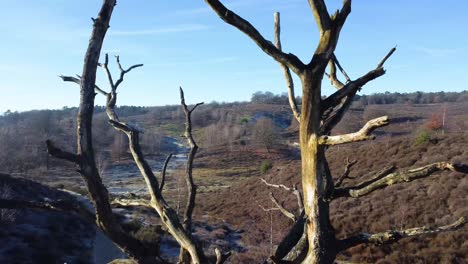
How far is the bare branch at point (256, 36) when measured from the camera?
9.96ft

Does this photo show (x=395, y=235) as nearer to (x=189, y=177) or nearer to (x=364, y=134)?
(x=364, y=134)

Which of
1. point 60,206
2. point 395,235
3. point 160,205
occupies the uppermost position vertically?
point 60,206

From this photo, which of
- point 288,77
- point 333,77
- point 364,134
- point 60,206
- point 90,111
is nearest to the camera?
point 364,134

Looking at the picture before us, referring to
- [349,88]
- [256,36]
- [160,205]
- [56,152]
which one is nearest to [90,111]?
[56,152]

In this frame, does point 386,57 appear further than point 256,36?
Yes

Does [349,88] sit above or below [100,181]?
above

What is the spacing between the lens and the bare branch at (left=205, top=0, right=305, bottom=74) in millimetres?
3035

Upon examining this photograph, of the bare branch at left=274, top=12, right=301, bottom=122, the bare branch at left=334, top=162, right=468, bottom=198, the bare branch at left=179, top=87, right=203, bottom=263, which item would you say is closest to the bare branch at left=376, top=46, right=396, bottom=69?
the bare branch at left=274, top=12, right=301, bottom=122

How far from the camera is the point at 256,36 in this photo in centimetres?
318

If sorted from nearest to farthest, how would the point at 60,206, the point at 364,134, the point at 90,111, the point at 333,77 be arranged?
the point at 364,134
the point at 90,111
the point at 60,206
the point at 333,77

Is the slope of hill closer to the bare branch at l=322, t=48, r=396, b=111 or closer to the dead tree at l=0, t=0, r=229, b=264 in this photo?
the bare branch at l=322, t=48, r=396, b=111

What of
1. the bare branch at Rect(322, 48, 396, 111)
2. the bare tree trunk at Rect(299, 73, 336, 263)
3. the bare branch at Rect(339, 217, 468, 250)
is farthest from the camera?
the bare branch at Rect(339, 217, 468, 250)

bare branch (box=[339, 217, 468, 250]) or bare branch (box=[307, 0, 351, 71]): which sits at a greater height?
bare branch (box=[307, 0, 351, 71])

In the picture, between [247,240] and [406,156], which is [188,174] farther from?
[406,156]
